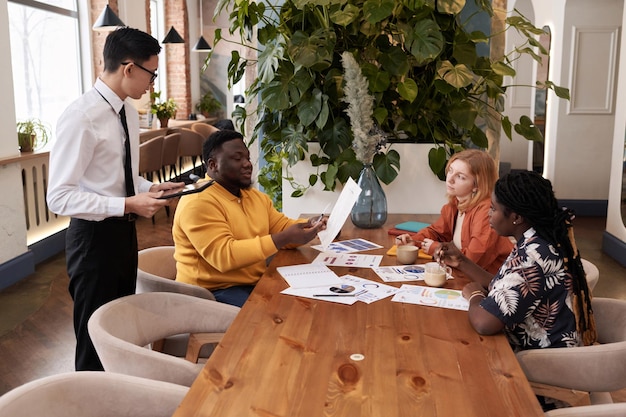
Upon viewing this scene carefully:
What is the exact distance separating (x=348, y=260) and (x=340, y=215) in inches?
7.5

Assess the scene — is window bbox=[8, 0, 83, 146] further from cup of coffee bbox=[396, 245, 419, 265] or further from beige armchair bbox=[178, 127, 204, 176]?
cup of coffee bbox=[396, 245, 419, 265]

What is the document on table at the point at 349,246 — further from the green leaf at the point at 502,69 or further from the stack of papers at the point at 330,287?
the green leaf at the point at 502,69

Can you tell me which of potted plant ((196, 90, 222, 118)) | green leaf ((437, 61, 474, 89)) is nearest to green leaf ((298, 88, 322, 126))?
green leaf ((437, 61, 474, 89))

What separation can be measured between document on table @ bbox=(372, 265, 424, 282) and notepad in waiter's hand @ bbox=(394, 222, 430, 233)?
2.13 ft

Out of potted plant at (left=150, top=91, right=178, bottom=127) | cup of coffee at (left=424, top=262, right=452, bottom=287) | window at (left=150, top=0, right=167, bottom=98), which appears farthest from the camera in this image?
window at (left=150, top=0, right=167, bottom=98)

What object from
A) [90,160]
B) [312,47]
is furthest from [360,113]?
[90,160]

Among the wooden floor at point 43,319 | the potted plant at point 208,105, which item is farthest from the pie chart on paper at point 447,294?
the potted plant at point 208,105

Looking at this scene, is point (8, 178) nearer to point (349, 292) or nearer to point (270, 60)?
point (270, 60)

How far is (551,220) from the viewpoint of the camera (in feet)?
6.45

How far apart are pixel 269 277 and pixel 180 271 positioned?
21.9 inches

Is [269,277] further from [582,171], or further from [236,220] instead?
[582,171]

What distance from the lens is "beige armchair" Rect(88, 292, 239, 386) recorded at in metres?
1.76

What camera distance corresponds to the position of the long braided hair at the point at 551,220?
6.40ft

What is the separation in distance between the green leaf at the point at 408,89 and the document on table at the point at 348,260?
3.69 ft
